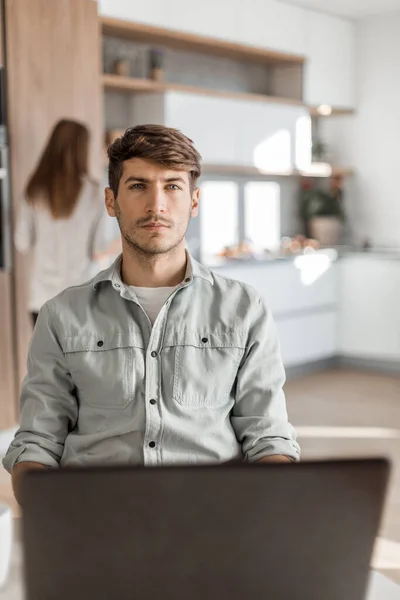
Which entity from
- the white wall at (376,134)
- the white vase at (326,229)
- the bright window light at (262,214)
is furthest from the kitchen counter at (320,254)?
the bright window light at (262,214)

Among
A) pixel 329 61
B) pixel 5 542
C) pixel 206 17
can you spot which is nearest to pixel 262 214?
pixel 329 61

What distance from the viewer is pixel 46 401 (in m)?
1.48

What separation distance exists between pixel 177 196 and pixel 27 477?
87cm

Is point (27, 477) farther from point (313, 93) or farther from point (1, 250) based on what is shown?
point (313, 93)

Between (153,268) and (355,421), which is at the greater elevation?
(153,268)

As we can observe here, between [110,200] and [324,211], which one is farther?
[324,211]

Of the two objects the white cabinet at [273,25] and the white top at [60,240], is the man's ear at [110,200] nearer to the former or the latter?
the white top at [60,240]

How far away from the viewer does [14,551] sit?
1.11 metres

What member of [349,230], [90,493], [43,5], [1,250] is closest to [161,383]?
[90,493]

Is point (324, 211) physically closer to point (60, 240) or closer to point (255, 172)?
point (255, 172)

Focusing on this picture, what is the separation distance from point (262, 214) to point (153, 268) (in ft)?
16.8

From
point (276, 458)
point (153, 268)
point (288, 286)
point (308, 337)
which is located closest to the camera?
point (276, 458)

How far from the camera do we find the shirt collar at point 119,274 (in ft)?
5.07

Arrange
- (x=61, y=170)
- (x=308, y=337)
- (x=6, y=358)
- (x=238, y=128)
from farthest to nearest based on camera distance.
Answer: (x=308, y=337)
(x=238, y=128)
(x=6, y=358)
(x=61, y=170)
